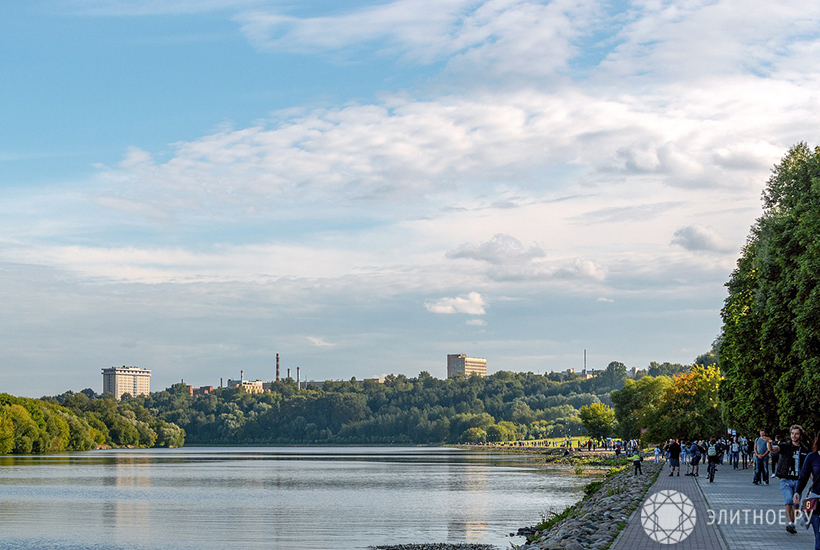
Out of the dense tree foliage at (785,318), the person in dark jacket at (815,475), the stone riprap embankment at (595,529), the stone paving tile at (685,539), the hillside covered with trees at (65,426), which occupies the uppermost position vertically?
the dense tree foliage at (785,318)

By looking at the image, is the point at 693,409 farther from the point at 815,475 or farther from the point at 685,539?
the point at 815,475

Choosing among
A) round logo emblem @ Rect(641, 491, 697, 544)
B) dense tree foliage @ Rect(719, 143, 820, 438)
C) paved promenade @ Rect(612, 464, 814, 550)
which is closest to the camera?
paved promenade @ Rect(612, 464, 814, 550)

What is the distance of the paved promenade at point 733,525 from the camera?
19.3 meters

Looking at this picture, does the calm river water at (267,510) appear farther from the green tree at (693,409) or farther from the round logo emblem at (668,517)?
the green tree at (693,409)

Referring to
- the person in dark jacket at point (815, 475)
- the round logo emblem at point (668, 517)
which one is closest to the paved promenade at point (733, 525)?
the round logo emblem at point (668, 517)

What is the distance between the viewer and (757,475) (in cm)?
3784

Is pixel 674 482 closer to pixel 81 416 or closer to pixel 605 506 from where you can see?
pixel 605 506

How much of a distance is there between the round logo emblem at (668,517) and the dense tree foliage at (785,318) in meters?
5.56

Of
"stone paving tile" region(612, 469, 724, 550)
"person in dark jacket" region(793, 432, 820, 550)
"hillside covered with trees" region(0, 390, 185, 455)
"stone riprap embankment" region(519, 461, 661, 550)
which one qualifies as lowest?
"hillside covered with trees" region(0, 390, 185, 455)

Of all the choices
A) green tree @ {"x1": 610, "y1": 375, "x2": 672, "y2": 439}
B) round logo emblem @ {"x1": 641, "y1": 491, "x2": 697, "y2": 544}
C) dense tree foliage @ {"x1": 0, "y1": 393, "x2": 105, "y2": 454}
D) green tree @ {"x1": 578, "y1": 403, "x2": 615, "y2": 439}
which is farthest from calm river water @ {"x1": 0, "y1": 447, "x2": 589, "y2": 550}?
green tree @ {"x1": 578, "y1": 403, "x2": 615, "y2": 439}

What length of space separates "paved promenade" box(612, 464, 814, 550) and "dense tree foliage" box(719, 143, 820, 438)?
3.75m

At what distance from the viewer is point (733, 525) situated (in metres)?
22.6

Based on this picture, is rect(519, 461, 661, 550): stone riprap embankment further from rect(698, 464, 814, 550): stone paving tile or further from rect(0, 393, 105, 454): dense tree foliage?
rect(0, 393, 105, 454): dense tree foliage

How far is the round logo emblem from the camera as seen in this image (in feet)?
70.0
